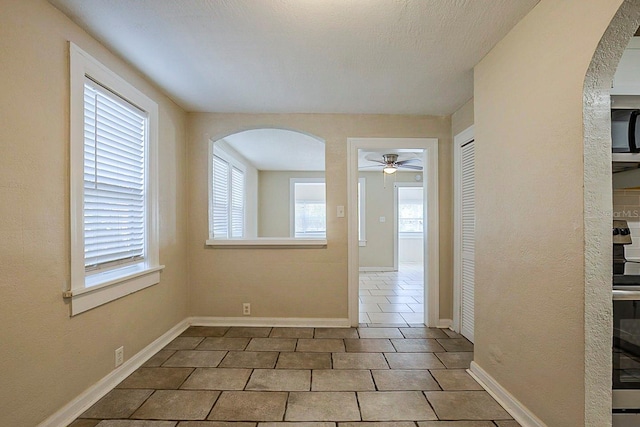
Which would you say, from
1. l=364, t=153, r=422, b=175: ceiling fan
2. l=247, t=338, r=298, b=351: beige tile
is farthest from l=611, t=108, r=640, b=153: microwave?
l=364, t=153, r=422, b=175: ceiling fan

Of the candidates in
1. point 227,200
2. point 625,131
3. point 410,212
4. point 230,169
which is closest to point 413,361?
point 625,131

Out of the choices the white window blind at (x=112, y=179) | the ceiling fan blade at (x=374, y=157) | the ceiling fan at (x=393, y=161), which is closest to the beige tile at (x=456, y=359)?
the white window blind at (x=112, y=179)

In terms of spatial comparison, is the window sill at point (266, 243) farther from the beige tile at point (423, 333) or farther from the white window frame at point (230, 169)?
the beige tile at point (423, 333)

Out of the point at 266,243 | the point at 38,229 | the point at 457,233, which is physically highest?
the point at 38,229

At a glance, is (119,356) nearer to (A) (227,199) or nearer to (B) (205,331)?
(B) (205,331)

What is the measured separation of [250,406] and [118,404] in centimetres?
Result: 84

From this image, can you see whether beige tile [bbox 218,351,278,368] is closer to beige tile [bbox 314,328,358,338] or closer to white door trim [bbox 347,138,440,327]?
beige tile [bbox 314,328,358,338]

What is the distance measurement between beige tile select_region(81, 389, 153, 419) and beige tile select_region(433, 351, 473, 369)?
7.47 feet

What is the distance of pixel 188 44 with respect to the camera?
7.13 feet

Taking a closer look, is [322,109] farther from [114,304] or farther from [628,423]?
[628,423]

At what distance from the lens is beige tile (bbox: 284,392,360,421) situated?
1.95m

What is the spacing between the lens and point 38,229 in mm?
1727

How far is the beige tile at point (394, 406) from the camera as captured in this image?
1959 millimetres

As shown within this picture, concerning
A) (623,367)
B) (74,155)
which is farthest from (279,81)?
(623,367)
